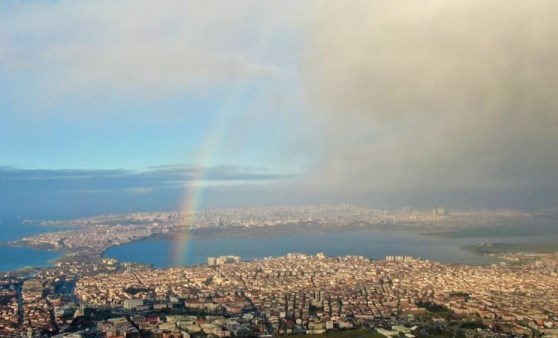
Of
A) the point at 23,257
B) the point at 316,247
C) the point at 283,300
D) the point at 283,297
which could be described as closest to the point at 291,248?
the point at 316,247

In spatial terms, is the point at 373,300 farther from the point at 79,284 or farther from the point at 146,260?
the point at 146,260

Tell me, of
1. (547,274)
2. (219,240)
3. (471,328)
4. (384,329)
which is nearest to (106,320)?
(384,329)

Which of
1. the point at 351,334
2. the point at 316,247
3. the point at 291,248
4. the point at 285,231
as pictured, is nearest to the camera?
the point at 351,334

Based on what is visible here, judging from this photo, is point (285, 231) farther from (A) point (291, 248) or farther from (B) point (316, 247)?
(A) point (291, 248)

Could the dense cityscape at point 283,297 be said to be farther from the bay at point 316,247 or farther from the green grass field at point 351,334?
the bay at point 316,247

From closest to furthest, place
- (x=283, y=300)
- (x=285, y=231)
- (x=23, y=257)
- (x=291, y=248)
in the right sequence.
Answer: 1. (x=283, y=300)
2. (x=23, y=257)
3. (x=291, y=248)
4. (x=285, y=231)

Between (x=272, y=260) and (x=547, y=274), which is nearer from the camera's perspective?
(x=547, y=274)

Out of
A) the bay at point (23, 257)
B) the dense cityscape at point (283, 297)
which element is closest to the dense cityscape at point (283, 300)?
the dense cityscape at point (283, 297)

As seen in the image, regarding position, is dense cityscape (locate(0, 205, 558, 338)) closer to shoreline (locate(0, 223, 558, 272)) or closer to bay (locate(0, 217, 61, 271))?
bay (locate(0, 217, 61, 271))

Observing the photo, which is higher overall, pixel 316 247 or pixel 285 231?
pixel 285 231
